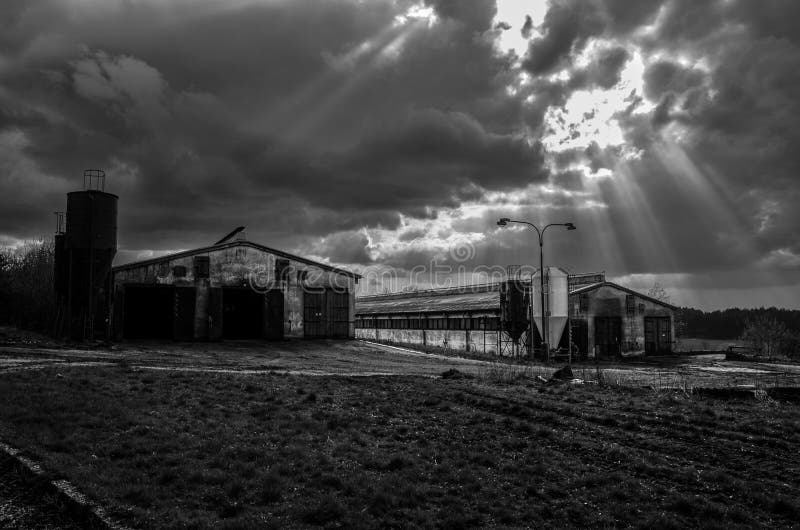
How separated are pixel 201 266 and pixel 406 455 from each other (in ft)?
99.2

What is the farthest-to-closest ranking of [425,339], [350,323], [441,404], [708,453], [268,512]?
[425,339] < [350,323] < [441,404] < [708,453] < [268,512]

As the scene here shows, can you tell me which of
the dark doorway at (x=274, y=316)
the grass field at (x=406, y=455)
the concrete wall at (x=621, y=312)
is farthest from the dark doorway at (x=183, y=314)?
the concrete wall at (x=621, y=312)

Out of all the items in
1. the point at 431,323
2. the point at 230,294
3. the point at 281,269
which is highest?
the point at 281,269

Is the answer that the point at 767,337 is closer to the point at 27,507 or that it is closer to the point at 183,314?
the point at 183,314

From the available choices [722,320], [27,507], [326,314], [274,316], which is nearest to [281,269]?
[274,316]

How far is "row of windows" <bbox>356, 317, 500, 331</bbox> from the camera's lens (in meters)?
41.1

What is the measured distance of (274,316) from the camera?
3841 centimetres

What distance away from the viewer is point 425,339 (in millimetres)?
47812

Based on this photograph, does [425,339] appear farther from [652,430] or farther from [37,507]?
[37,507]

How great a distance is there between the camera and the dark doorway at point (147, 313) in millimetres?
38719

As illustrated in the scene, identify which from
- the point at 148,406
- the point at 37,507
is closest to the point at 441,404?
the point at 148,406

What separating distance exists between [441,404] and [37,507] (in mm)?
8629

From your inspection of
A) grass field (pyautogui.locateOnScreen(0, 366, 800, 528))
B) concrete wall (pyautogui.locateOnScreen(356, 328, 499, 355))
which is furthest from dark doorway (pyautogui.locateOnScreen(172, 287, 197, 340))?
grass field (pyautogui.locateOnScreen(0, 366, 800, 528))

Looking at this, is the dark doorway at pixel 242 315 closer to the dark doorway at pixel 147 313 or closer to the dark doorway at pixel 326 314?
the dark doorway at pixel 147 313
